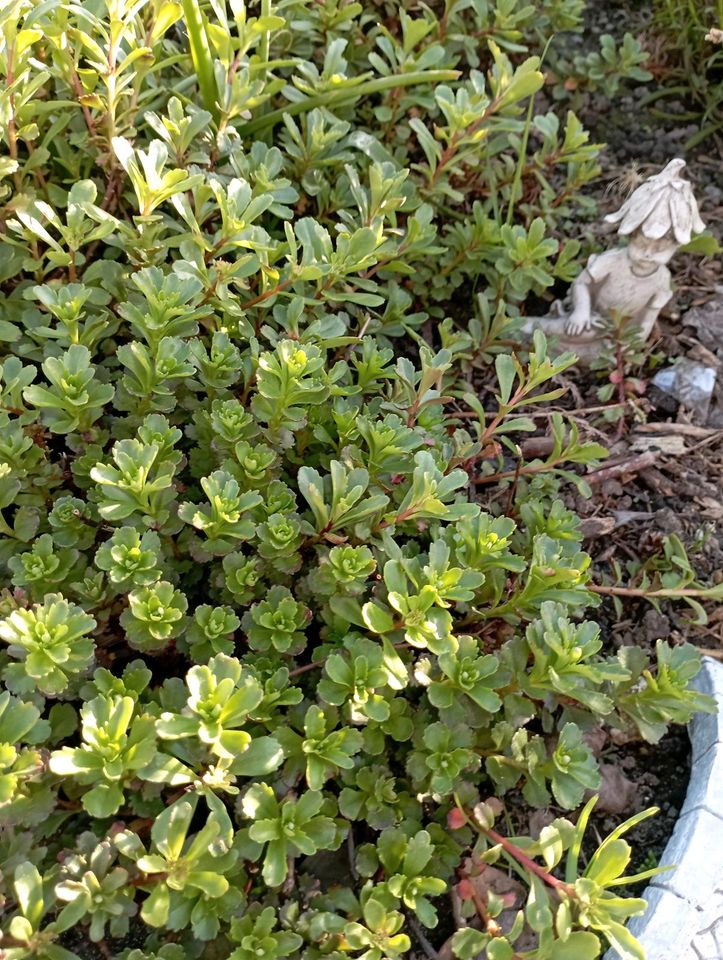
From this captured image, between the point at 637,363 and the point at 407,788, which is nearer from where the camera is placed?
the point at 407,788

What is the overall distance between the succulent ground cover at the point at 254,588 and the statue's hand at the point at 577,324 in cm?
33

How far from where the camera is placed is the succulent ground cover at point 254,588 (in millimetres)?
1671

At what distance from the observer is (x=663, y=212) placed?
8.80 feet

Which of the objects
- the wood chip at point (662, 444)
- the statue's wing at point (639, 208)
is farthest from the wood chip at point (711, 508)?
the statue's wing at point (639, 208)

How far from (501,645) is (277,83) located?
1.81m

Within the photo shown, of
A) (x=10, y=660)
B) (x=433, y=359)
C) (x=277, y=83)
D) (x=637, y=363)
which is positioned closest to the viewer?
(x=10, y=660)

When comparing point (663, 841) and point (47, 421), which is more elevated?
point (47, 421)

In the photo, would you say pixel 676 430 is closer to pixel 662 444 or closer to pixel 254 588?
pixel 662 444

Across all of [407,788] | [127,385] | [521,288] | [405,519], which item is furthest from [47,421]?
[521,288]

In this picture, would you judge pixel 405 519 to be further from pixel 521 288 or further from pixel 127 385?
pixel 521 288

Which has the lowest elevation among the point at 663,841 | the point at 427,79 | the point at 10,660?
the point at 663,841

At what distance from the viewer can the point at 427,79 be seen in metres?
2.73

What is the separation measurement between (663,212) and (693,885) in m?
1.88

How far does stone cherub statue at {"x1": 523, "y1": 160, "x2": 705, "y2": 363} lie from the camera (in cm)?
269
